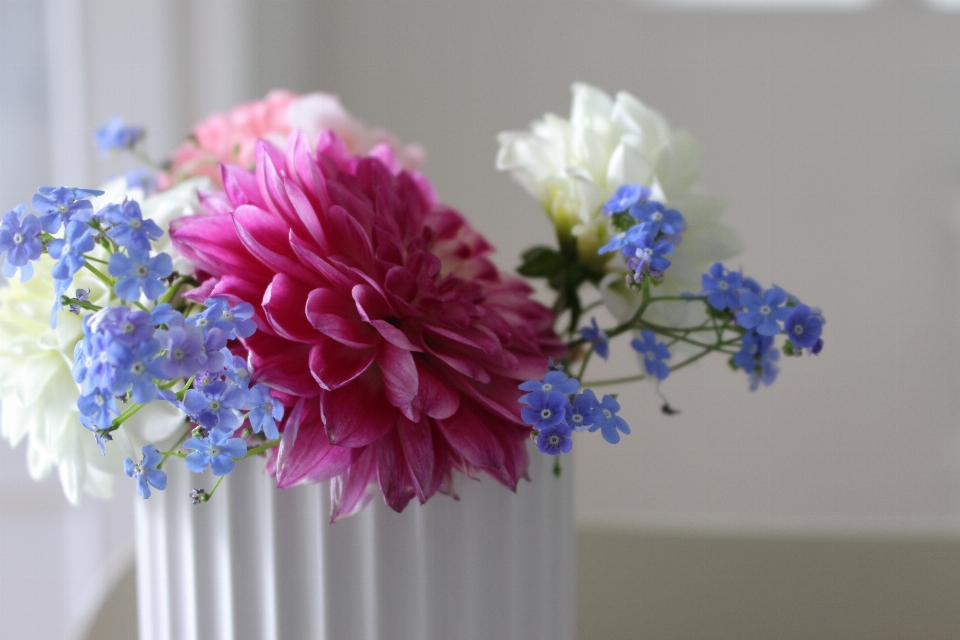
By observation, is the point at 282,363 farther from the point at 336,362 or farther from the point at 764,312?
the point at 764,312

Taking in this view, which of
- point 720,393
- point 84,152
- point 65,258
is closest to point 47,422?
point 65,258

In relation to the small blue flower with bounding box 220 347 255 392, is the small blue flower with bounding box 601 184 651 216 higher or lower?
higher

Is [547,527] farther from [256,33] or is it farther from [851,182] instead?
[851,182]

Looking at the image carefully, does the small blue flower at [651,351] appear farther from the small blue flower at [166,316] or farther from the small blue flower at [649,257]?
the small blue flower at [166,316]

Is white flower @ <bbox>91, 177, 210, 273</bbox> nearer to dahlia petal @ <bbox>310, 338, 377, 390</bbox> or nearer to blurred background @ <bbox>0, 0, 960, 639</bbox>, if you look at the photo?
dahlia petal @ <bbox>310, 338, 377, 390</bbox>

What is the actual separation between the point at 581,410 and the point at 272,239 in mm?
115

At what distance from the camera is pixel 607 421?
0.90 ft

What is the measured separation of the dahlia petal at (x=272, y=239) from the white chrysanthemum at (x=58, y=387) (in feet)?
0.13

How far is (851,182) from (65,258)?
1.06 m

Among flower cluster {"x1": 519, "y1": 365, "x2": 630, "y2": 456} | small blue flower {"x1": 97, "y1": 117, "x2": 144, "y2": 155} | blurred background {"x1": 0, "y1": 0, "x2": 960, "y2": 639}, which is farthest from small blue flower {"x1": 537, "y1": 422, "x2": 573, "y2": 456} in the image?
blurred background {"x1": 0, "y1": 0, "x2": 960, "y2": 639}

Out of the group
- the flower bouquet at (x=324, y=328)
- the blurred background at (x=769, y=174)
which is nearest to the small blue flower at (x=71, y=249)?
the flower bouquet at (x=324, y=328)

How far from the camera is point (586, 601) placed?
615mm

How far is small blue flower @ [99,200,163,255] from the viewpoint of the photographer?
0.84 feet

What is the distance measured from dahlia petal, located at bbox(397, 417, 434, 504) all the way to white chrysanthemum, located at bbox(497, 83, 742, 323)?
109mm
